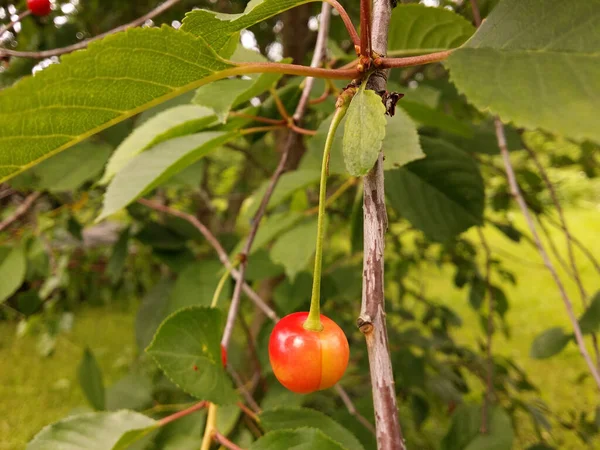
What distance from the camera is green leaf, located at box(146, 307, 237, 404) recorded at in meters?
0.60

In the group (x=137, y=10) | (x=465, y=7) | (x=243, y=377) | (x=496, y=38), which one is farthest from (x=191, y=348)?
(x=137, y=10)

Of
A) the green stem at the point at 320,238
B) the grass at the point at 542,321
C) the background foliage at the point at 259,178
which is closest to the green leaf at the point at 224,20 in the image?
the background foliage at the point at 259,178

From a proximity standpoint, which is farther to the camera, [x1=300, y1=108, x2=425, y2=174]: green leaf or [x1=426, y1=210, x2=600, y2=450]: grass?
[x1=426, y1=210, x2=600, y2=450]: grass

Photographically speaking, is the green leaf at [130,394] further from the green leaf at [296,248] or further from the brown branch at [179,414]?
the brown branch at [179,414]

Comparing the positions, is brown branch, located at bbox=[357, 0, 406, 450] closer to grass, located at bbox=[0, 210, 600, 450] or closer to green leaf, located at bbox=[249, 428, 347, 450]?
green leaf, located at bbox=[249, 428, 347, 450]

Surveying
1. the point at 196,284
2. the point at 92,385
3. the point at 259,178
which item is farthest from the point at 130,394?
the point at 259,178

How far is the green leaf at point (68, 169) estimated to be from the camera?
4.05 ft

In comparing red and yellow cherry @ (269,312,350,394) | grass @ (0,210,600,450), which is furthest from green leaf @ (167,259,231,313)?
grass @ (0,210,600,450)

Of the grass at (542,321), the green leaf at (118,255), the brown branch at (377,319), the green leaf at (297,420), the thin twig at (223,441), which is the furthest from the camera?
the grass at (542,321)

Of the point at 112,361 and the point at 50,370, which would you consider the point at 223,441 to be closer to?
the point at 112,361

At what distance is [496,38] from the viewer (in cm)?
40

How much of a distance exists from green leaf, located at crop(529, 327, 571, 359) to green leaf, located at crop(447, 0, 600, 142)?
3.96 feet

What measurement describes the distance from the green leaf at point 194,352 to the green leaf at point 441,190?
0.48m

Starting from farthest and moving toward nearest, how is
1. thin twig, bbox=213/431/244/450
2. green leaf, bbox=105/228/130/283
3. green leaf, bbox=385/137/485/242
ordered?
green leaf, bbox=105/228/130/283, green leaf, bbox=385/137/485/242, thin twig, bbox=213/431/244/450
